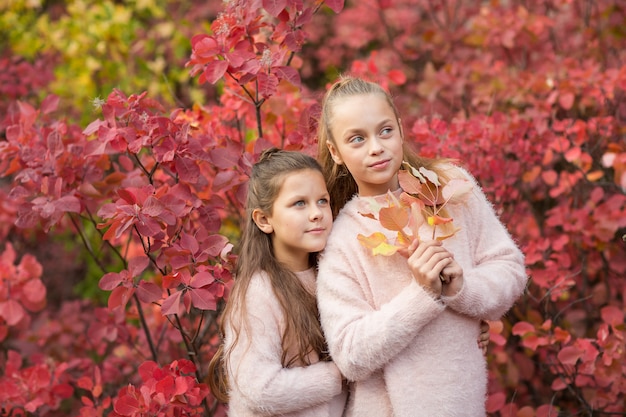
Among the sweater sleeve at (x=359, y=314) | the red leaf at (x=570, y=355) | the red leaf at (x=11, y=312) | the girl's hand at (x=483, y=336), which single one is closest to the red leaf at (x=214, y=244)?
the sweater sleeve at (x=359, y=314)

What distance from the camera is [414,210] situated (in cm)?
191

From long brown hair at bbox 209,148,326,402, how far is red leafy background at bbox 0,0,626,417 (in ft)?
0.26

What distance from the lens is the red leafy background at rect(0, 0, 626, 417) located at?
2248 mm

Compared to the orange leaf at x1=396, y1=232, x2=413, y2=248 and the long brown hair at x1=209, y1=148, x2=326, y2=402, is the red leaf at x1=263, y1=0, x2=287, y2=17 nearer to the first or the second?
the long brown hair at x1=209, y1=148, x2=326, y2=402

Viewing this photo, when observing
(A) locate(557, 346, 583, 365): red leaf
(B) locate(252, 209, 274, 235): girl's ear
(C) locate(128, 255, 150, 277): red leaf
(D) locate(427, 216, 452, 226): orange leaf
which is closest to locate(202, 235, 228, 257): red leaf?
(B) locate(252, 209, 274, 235): girl's ear

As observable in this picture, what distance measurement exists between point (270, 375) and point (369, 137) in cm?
73

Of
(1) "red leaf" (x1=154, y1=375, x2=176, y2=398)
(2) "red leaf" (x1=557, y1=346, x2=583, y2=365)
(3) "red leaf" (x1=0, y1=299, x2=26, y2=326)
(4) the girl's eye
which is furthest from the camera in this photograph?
(3) "red leaf" (x1=0, y1=299, x2=26, y2=326)

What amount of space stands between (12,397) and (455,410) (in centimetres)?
173

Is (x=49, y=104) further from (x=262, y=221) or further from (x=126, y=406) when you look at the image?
(x=126, y=406)

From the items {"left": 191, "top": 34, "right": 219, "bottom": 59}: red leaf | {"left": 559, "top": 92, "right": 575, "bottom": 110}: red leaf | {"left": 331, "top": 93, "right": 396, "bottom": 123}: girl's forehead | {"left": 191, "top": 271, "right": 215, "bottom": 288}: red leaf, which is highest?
{"left": 191, "top": 34, "right": 219, "bottom": 59}: red leaf

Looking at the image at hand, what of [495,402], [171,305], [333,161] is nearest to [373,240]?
[333,161]

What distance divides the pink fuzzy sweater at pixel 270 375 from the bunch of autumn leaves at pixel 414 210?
37 centimetres

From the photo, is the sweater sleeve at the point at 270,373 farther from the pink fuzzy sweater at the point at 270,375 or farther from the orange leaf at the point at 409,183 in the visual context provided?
the orange leaf at the point at 409,183

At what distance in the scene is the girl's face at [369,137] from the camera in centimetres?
202
